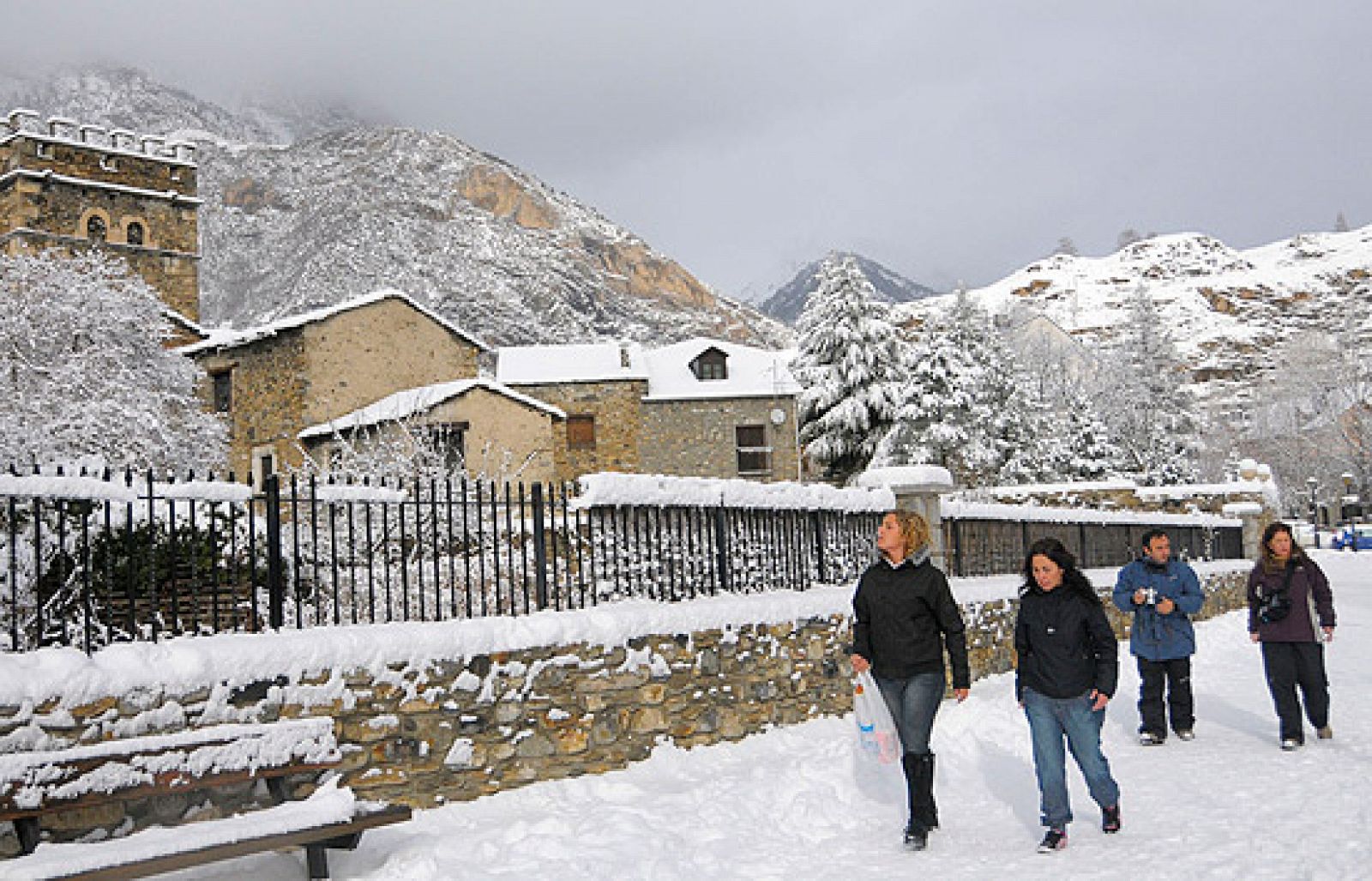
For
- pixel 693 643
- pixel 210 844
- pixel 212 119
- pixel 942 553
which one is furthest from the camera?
pixel 212 119

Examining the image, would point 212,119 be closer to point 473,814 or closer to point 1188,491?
point 1188,491

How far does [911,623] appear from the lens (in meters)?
6.02

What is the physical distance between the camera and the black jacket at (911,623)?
5977 millimetres

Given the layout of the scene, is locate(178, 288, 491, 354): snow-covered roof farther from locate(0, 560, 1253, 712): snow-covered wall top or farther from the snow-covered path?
the snow-covered path

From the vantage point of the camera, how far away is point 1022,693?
19.7ft

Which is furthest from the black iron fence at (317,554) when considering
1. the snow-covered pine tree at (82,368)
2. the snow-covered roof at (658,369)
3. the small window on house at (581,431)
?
the snow-covered roof at (658,369)

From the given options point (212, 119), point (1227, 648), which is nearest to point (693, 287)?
point (212, 119)

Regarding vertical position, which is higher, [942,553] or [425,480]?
[425,480]

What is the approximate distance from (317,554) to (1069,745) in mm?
5164

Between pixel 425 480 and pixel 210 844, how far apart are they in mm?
15303

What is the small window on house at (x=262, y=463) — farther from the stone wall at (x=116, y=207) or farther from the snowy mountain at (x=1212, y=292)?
the snowy mountain at (x=1212, y=292)

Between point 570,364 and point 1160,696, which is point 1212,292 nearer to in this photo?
point 570,364

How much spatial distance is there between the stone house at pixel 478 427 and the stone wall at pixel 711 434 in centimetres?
777

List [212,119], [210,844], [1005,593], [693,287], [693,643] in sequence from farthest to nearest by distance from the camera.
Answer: [212,119] < [693,287] < [1005,593] < [693,643] < [210,844]
